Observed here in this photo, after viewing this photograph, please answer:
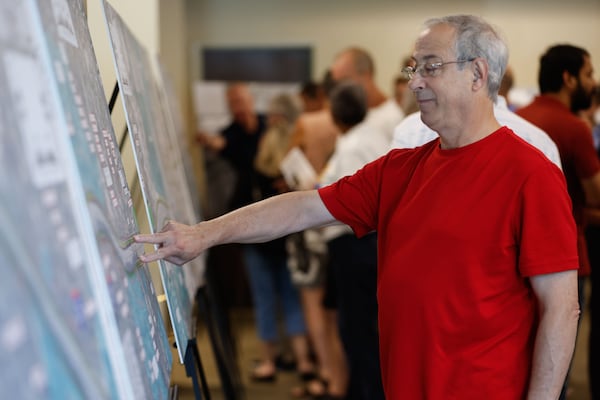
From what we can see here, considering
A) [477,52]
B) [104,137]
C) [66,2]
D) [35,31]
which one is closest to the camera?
[35,31]

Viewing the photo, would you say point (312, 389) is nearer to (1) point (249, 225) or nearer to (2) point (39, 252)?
(1) point (249, 225)

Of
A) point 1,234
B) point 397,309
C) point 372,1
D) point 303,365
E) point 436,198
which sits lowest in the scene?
point 303,365

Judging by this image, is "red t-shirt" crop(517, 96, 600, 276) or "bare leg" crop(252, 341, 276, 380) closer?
"red t-shirt" crop(517, 96, 600, 276)

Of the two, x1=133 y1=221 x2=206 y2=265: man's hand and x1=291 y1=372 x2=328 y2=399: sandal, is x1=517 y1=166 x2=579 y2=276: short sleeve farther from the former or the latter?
x1=291 y1=372 x2=328 y2=399: sandal

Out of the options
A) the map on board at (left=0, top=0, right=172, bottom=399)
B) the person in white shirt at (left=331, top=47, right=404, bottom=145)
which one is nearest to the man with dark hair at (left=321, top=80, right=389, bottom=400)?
the person in white shirt at (left=331, top=47, right=404, bottom=145)

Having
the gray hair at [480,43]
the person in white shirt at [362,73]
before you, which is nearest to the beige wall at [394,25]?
the person in white shirt at [362,73]

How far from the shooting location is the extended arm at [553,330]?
1665 millimetres

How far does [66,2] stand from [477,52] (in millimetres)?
928

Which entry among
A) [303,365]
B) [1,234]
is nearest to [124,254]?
[1,234]

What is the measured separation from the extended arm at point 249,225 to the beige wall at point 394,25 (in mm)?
6196

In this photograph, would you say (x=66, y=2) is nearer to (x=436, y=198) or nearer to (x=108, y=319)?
(x=108, y=319)

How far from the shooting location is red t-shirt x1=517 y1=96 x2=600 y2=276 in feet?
9.41

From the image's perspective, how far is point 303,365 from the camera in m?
4.98

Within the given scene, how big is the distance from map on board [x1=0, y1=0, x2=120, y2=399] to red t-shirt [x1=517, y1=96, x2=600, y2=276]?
223cm
